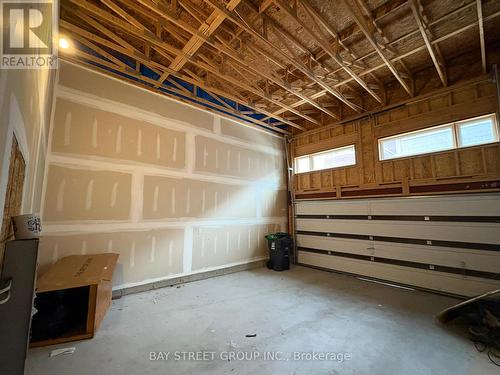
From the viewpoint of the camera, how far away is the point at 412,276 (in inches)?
157

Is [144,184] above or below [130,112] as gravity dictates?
below

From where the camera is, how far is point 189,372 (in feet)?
6.19

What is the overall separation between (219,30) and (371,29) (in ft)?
6.65

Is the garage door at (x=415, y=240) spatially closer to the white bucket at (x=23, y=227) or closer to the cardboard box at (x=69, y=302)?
Answer: the cardboard box at (x=69, y=302)

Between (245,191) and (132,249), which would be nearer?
(132,249)

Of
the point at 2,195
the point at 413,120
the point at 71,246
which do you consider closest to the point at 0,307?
the point at 2,195

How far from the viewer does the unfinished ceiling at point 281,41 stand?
2.67m

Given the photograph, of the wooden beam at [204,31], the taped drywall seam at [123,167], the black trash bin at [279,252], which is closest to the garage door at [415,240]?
the black trash bin at [279,252]

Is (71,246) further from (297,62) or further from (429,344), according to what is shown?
(429,344)

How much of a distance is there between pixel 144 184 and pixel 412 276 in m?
4.99

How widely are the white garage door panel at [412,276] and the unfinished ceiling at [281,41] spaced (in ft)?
10.7

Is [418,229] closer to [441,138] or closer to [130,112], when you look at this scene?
[441,138]

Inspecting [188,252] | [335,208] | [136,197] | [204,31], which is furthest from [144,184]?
[335,208]

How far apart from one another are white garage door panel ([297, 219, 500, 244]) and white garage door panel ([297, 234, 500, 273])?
19 cm
